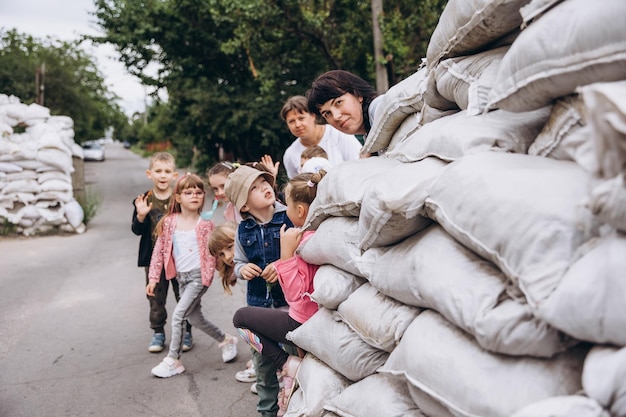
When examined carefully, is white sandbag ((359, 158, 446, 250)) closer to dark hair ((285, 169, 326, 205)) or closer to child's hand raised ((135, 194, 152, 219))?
dark hair ((285, 169, 326, 205))

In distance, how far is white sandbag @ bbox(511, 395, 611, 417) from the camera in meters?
1.22

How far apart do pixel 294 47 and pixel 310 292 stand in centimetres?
1169

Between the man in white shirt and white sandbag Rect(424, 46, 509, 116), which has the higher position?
white sandbag Rect(424, 46, 509, 116)

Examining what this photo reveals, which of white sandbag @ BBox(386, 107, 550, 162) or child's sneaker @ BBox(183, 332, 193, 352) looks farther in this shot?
child's sneaker @ BBox(183, 332, 193, 352)

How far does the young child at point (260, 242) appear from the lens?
127 inches

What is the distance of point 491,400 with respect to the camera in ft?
4.75

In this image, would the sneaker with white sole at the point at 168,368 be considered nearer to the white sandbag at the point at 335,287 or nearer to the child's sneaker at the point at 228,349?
the child's sneaker at the point at 228,349

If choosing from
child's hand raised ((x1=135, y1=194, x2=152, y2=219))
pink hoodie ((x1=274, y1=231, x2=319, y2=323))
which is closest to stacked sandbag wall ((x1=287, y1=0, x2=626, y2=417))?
pink hoodie ((x1=274, y1=231, x2=319, y2=323))

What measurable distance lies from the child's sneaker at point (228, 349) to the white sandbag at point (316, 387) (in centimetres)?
194

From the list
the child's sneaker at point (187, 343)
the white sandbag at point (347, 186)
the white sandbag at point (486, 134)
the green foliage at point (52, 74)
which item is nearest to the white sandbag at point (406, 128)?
the white sandbag at point (347, 186)

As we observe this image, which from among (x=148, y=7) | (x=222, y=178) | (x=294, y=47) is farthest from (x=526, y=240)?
(x=148, y=7)

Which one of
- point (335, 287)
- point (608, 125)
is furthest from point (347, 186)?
point (608, 125)

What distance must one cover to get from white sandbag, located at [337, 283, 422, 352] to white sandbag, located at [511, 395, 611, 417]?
64 cm

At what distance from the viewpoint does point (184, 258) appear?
4211 mm
